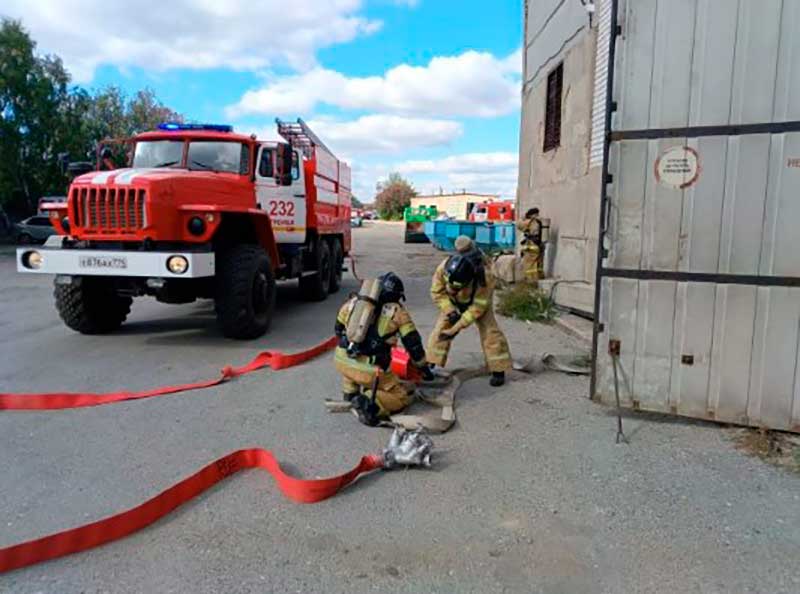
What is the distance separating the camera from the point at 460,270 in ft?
15.7

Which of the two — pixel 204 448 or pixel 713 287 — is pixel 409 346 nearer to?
pixel 204 448

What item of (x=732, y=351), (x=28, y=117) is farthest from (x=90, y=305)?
(x=28, y=117)

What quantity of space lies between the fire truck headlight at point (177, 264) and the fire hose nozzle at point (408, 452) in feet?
10.5

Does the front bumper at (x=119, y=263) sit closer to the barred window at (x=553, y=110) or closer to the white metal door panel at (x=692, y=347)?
the white metal door panel at (x=692, y=347)

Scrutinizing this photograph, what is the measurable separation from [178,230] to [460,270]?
312 centimetres

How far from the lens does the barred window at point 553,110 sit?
10.4 m

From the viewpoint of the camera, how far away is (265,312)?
22.8 ft

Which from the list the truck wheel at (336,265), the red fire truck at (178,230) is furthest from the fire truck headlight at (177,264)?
the truck wheel at (336,265)

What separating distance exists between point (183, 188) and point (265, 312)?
5.53ft

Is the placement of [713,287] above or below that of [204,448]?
above

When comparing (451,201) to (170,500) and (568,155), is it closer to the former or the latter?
(568,155)

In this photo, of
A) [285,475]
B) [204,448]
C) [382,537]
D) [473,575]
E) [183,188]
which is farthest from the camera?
[183,188]

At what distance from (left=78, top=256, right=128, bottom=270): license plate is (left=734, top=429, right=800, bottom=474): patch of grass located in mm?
5471

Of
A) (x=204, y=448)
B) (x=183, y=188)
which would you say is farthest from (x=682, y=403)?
(x=183, y=188)
